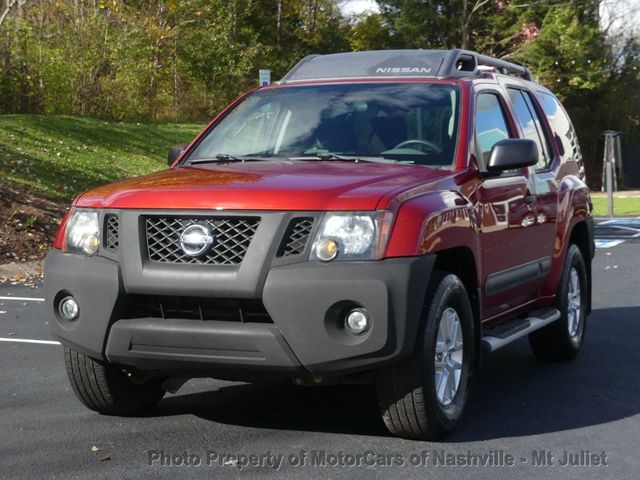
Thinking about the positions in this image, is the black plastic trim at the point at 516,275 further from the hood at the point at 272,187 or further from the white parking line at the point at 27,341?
the white parking line at the point at 27,341

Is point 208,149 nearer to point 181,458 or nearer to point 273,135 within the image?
point 273,135

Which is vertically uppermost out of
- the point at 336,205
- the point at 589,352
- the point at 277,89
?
the point at 277,89

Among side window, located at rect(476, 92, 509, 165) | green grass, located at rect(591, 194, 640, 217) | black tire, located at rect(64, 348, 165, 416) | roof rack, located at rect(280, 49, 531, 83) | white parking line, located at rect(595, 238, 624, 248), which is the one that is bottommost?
green grass, located at rect(591, 194, 640, 217)

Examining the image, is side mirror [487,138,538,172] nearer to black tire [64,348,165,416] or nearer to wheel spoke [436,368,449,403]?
wheel spoke [436,368,449,403]

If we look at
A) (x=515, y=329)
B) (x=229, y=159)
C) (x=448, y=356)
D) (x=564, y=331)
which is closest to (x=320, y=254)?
(x=448, y=356)

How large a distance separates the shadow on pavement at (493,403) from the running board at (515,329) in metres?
0.38

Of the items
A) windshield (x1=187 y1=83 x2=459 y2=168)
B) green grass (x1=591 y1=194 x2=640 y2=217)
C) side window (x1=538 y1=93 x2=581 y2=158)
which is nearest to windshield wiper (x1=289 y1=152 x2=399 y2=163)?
windshield (x1=187 y1=83 x2=459 y2=168)

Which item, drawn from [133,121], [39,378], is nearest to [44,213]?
[39,378]

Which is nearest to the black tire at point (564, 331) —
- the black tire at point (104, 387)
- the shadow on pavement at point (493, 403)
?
the shadow on pavement at point (493, 403)

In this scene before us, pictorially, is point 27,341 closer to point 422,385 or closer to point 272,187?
point 272,187

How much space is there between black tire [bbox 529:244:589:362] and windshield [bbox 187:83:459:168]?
189 cm

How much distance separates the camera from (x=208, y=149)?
6.66 meters

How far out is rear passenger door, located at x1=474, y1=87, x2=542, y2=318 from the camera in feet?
20.3

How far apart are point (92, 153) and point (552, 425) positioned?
18.9 meters
